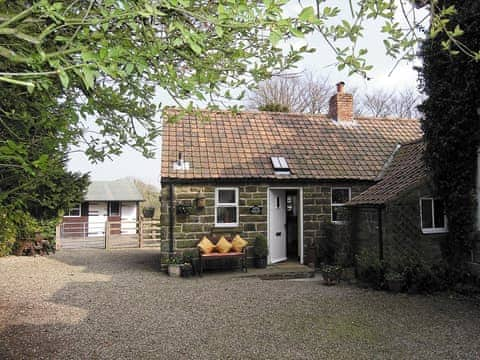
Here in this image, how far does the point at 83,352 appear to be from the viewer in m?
4.72

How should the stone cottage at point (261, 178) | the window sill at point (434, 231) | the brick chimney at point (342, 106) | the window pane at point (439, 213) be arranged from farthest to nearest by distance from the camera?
the brick chimney at point (342, 106), the stone cottage at point (261, 178), the window pane at point (439, 213), the window sill at point (434, 231)

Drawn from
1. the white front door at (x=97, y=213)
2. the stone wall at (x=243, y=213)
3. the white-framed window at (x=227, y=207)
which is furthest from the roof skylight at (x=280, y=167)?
the white front door at (x=97, y=213)

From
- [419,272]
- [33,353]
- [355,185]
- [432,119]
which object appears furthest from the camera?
[355,185]

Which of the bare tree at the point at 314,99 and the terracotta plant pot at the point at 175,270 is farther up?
the bare tree at the point at 314,99

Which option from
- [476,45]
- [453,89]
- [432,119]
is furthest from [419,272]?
[476,45]

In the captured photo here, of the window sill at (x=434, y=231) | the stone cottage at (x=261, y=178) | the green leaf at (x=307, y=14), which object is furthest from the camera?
the stone cottage at (x=261, y=178)

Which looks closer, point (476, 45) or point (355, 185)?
point (476, 45)

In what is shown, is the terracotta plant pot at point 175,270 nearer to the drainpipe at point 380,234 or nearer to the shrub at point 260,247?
the shrub at point 260,247

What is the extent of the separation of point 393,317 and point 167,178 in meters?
6.79

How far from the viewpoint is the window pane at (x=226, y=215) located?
10.9 metres

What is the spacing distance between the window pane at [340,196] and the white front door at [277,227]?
164 cm

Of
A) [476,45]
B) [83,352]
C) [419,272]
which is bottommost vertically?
[83,352]

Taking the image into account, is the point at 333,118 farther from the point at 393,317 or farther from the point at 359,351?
the point at 359,351

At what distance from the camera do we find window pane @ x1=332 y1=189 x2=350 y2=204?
11625mm
